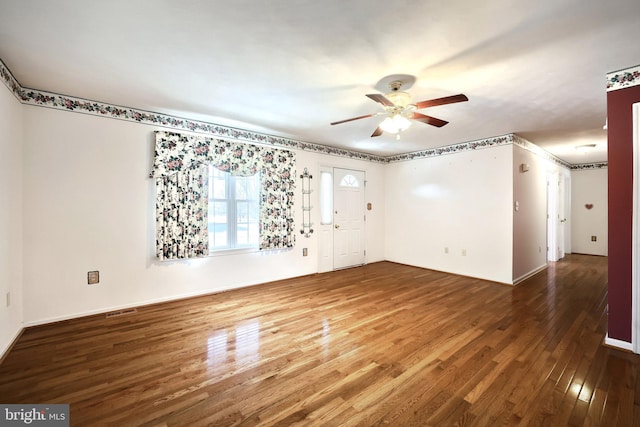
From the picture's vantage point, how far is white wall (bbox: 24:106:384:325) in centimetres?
294

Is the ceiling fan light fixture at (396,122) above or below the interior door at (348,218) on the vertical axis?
above

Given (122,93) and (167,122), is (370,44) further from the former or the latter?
(167,122)

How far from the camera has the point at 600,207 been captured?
7.18m

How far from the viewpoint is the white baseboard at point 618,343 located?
8.05 feet

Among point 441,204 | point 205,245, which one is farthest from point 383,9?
point 441,204

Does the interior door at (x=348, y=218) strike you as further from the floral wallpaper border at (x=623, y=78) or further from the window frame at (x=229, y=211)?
the floral wallpaper border at (x=623, y=78)

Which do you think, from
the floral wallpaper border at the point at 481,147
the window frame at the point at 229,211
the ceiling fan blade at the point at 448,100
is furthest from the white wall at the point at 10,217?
the floral wallpaper border at the point at 481,147

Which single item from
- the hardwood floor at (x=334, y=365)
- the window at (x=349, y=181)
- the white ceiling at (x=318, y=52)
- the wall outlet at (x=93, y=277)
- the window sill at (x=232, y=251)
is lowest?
the hardwood floor at (x=334, y=365)

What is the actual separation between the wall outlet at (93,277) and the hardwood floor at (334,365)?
0.42 meters

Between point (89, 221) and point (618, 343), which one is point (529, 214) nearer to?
point (618, 343)

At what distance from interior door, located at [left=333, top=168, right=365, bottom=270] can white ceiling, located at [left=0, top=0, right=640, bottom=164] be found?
7.49ft

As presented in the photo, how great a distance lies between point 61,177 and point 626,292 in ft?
18.9

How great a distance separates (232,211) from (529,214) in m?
5.30

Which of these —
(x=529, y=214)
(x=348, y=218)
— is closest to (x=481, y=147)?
(x=529, y=214)
